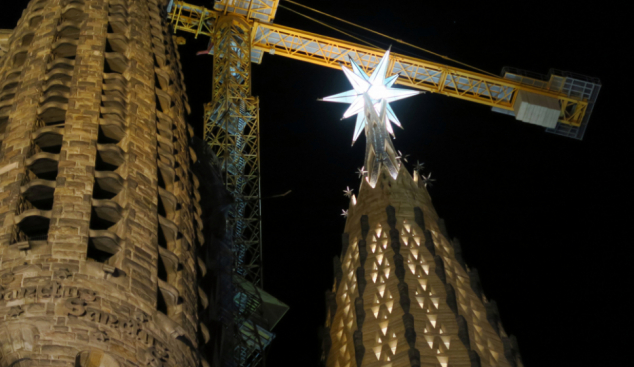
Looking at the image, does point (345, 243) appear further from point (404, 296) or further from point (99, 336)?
point (99, 336)

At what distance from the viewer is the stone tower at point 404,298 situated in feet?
143

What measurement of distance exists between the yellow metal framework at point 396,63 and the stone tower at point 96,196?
23.6 metres

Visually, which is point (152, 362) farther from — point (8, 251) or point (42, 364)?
point (8, 251)

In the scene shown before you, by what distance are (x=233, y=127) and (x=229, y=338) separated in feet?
66.2

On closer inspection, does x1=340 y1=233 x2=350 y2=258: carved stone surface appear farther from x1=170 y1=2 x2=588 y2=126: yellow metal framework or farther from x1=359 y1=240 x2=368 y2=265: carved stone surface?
x1=170 y1=2 x2=588 y2=126: yellow metal framework

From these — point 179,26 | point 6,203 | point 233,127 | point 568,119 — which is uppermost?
point 568,119

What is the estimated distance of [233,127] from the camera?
190 feet

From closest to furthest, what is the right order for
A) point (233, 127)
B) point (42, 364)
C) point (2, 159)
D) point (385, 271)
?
1. point (42, 364)
2. point (2, 159)
3. point (385, 271)
4. point (233, 127)

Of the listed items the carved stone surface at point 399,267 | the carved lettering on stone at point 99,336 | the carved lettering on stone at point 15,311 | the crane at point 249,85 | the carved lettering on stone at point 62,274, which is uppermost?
the crane at point 249,85

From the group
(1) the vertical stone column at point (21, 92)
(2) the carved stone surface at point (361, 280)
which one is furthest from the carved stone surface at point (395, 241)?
(1) the vertical stone column at point (21, 92)

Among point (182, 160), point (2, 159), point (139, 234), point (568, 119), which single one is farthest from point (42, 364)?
point (568, 119)

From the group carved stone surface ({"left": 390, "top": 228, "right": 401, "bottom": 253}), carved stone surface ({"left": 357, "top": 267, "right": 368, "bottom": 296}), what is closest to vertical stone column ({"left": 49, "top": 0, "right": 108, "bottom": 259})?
carved stone surface ({"left": 357, "top": 267, "right": 368, "bottom": 296})

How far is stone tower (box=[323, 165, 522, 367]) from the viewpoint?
4359 centimetres

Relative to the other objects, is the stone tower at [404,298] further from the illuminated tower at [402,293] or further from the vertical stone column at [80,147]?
the vertical stone column at [80,147]
